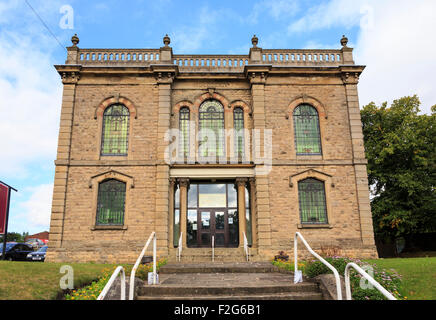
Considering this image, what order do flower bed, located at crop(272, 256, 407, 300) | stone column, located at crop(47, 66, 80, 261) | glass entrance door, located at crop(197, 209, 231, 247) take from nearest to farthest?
flower bed, located at crop(272, 256, 407, 300)
stone column, located at crop(47, 66, 80, 261)
glass entrance door, located at crop(197, 209, 231, 247)

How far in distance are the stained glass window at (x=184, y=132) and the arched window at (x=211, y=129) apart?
72cm

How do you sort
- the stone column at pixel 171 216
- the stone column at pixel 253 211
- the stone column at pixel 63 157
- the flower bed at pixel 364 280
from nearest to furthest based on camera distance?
the flower bed at pixel 364 280 < the stone column at pixel 63 157 < the stone column at pixel 171 216 < the stone column at pixel 253 211

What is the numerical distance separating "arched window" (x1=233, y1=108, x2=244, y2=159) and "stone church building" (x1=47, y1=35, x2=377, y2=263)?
0.06 meters

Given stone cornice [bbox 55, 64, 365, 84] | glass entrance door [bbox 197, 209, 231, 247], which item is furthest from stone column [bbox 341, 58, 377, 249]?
glass entrance door [bbox 197, 209, 231, 247]

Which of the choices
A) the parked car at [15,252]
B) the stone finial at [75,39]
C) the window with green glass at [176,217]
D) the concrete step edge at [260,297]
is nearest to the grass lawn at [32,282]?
the concrete step edge at [260,297]

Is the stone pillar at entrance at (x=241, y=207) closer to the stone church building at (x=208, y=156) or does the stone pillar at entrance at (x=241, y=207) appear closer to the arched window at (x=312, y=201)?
the stone church building at (x=208, y=156)

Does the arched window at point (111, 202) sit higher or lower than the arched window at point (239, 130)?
lower

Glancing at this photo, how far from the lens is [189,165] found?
17000mm

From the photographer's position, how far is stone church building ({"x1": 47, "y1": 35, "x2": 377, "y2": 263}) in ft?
53.0

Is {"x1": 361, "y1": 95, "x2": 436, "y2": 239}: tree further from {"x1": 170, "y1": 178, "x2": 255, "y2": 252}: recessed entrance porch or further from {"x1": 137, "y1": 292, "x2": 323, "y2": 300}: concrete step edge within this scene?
{"x1": 137, "y1": 292, "x2": 323, "y2": 300}: concrete step edge

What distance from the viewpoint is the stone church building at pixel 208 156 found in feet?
53.0

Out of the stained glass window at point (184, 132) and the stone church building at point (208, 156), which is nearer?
the stone church building at point (208, 156)

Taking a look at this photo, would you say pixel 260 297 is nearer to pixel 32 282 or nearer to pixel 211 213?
pixel 32 282
